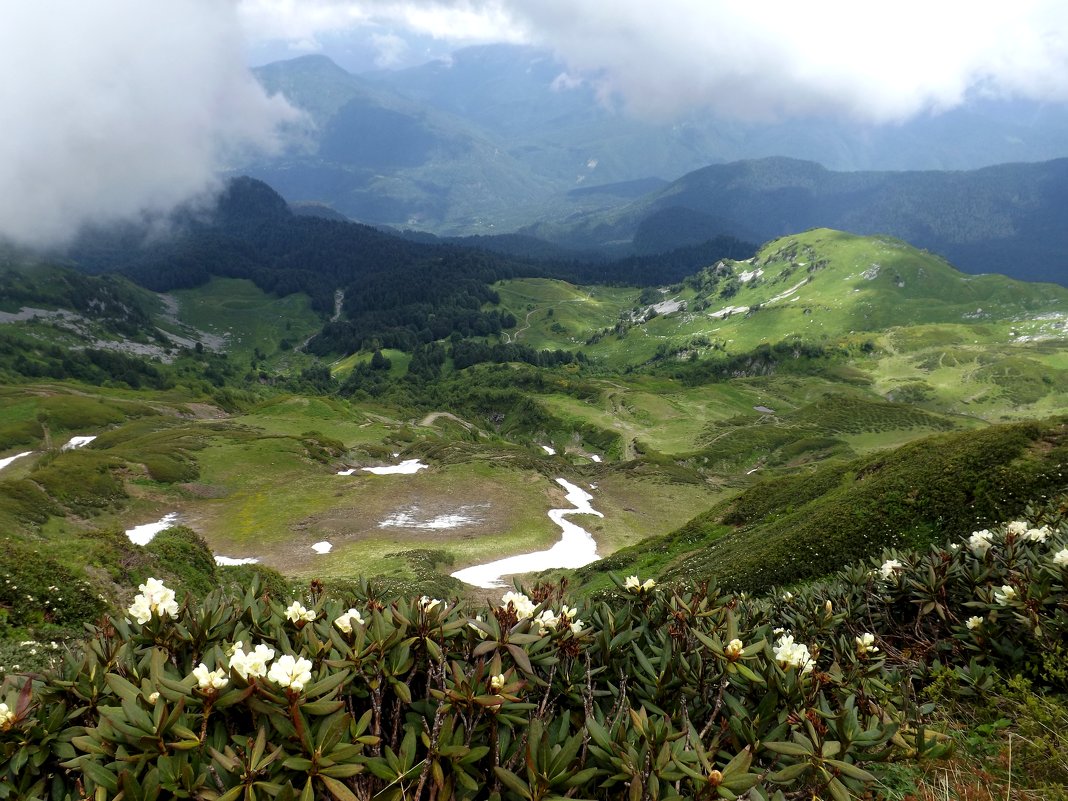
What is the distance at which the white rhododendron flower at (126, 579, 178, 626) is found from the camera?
4434 mm

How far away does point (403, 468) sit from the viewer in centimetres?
6831

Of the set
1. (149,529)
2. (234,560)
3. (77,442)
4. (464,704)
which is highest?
(464,704)

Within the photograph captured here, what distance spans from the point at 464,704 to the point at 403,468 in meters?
66.9

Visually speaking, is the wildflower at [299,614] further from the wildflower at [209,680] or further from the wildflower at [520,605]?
the wildflower at [520,605]

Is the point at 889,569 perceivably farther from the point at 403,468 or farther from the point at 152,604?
the point at 403,468

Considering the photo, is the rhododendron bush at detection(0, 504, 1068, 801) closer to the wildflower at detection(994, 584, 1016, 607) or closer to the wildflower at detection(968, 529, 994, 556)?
the wildflower at detection(994, 584, 1016, 607)

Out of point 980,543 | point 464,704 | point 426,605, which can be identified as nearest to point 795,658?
point 464,704

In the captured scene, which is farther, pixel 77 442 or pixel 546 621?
pixel 77 442

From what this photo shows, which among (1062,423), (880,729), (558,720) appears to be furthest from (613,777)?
(1062,423)

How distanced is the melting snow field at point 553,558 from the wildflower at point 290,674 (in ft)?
109

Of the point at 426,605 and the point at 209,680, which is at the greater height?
the point at 209,680

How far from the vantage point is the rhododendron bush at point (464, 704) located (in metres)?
3.23

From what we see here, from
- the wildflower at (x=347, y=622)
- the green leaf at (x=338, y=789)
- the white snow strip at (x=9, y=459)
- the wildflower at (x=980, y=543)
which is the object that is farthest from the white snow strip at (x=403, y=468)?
the green leaf at (x=338, y=789)

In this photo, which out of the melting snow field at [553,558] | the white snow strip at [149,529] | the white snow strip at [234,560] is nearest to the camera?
the white snow strip at [234,560]
